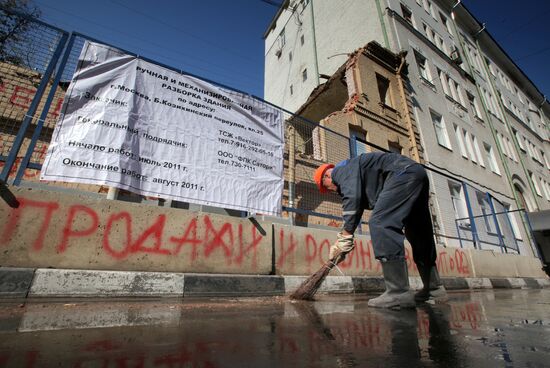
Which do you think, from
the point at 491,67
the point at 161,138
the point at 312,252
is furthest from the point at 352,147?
the point at 491,67

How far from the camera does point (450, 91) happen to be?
56.1ft

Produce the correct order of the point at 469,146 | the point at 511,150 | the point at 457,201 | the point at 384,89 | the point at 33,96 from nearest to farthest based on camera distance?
the point at 33,96
the point at 457,201
the point at 384,89
the point at 469,146
the point at 511,150

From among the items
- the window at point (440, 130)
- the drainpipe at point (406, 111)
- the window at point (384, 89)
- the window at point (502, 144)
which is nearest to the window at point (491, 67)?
the window at point (502, 144)

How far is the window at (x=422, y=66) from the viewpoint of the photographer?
15677 mm

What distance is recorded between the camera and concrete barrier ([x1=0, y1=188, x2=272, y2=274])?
88.4 inches

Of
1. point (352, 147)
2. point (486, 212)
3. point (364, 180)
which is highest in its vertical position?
point (352, 147)

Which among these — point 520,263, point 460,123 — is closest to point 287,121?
point 520,263

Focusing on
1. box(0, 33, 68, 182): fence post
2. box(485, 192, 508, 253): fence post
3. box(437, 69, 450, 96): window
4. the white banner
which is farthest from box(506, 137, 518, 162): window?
box(0, 33, 68, 182): fence post

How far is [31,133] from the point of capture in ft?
8.52

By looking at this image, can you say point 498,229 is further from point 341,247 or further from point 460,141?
point 341,247

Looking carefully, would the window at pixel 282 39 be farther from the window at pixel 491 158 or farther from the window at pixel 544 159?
the window at pixel 544 159

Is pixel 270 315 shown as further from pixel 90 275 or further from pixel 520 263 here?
pixel 520 263

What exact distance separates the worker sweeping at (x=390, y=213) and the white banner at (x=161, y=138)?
1096 mm

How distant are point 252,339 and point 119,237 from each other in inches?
77.0
